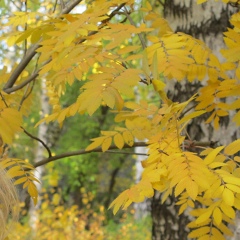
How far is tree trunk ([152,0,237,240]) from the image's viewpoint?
298 cm

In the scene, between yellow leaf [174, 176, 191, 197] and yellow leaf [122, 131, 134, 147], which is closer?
yellow leaf [174, 176, 191, 197]

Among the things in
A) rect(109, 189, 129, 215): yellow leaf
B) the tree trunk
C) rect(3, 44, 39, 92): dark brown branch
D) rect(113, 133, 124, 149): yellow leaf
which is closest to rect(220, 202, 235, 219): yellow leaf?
rect(109, 189, 129, 215): yellow leaf

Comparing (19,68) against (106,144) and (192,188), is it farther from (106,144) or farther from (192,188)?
(192,188)

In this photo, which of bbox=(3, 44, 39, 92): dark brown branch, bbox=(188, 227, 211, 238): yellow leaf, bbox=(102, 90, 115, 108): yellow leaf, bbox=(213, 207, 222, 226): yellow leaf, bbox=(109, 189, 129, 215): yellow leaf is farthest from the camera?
bbox=(3, 44, 39, 92): dark brown branch

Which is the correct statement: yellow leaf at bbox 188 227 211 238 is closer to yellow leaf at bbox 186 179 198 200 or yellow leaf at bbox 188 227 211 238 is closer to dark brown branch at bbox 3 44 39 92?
yellow leaf at bbox 186 179 198 200

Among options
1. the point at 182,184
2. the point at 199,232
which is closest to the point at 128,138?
the point at 199,232

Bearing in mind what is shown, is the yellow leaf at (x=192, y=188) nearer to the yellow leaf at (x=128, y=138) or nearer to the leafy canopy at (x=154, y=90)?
the leafy canopy at (x=154, y=90)

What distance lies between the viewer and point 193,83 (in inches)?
121

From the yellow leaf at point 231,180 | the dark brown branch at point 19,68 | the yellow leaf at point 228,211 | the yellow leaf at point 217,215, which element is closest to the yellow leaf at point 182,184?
the yellow leaf at point 231,180

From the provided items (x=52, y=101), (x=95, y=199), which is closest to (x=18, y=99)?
(x=52, y=101)

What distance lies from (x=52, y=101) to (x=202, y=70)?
0.73 metres

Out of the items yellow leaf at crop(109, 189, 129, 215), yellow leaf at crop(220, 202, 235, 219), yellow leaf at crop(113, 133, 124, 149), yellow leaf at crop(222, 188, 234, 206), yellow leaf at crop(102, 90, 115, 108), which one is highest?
yellow leaf at crop(102, 90, 115, 108)

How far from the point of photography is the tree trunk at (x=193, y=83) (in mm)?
2979

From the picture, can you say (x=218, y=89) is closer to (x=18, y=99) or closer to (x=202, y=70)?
(x=202, y=70)
